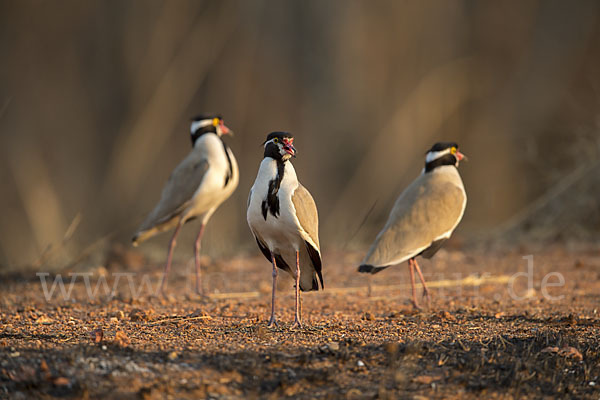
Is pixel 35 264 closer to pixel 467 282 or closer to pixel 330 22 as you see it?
pixel 467 282

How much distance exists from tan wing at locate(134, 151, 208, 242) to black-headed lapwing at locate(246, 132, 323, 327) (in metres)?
2.41

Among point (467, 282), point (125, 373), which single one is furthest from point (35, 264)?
point (125, 373)

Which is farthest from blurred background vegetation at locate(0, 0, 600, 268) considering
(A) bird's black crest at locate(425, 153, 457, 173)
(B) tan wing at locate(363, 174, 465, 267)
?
(B) tan wing at locate(363, 174, 465, 267)

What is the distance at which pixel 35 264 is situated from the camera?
825 cm

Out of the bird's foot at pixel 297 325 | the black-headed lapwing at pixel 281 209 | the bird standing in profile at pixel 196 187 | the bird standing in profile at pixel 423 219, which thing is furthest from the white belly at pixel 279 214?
the bird standing in profile at pixel 196 187

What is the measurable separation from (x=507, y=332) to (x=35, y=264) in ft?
18.0

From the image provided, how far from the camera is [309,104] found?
15727 mm

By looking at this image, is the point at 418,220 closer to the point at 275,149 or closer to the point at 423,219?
the point at 423,219

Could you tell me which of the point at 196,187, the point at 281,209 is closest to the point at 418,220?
the point at 281,209

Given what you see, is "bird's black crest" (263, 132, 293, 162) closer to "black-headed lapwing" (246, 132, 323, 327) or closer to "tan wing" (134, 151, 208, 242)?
"black-headed lapwing" (246, 132, 323, 327)

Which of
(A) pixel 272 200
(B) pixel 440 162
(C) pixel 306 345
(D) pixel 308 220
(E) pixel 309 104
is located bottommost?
(C) pixel 306 345

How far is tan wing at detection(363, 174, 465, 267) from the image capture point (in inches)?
234

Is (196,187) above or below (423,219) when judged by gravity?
above

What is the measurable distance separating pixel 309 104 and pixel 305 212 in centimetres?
1096
